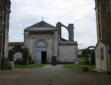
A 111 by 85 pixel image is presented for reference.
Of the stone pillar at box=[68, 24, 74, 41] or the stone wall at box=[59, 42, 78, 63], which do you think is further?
the stone pillar at box=[68, 24, 74, 41]

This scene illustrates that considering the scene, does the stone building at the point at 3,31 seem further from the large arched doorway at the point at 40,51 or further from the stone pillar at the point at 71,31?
the stone pillar at the point at 71,31

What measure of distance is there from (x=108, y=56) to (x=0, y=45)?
1104 centimetres

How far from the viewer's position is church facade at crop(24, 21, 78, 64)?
34.5 meters

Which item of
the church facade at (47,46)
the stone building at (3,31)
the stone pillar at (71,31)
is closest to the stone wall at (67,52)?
the church facade at (47,46)

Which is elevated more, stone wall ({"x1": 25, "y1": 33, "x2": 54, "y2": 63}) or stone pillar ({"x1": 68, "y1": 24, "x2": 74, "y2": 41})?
stone pillar ({"x1": 68, "y1": 24, "x2": 74, "y2": 41})

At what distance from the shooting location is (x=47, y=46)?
115ft

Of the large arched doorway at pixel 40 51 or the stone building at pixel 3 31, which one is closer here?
the stone building at pixel 3 31

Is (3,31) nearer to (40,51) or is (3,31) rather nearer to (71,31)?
(40,51)

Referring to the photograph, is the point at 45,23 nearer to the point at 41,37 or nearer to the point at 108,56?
the point at 41,37

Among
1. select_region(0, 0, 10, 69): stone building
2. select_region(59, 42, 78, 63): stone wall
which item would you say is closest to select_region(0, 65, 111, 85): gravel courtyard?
select_region(0, 0, 10, 69): stone building

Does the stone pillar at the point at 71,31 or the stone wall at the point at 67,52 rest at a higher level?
the stone pillar at the point at 71,31

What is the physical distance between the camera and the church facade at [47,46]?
34.5 meters

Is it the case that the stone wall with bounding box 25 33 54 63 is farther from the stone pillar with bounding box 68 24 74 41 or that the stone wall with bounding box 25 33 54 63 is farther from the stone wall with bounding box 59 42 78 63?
Answer: the stone pillar with bounding box 68 24 74 41

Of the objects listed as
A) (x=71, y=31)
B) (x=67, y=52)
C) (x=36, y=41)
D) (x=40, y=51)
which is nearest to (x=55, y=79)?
(x=67, y=52)
